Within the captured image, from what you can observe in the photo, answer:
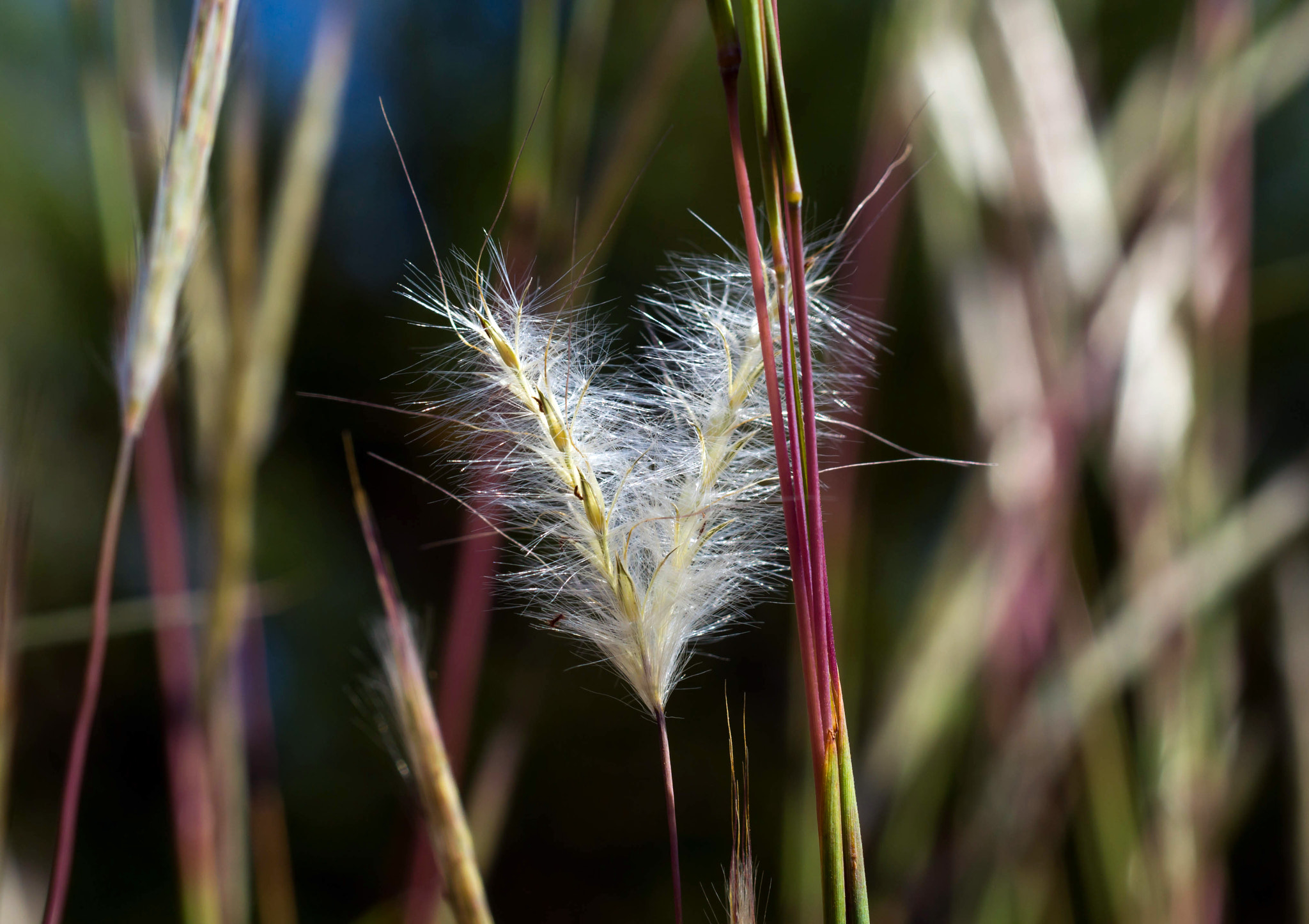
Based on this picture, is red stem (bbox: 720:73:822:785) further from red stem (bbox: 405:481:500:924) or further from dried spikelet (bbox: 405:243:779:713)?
red stem (bbox: 405:481:500:924)

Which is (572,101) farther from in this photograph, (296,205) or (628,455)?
(628,455)

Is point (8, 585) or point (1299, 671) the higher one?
point (8, 585)

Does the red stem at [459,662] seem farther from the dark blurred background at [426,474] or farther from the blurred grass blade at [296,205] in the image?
the dark blurred background at [426,474]

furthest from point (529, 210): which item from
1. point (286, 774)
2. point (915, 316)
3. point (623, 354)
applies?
point (286, 774)

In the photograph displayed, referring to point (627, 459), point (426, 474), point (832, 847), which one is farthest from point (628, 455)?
point (426, 474)

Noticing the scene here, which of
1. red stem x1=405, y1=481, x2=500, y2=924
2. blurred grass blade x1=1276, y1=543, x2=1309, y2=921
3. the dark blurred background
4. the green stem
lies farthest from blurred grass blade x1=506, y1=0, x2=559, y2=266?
the dark blurred background

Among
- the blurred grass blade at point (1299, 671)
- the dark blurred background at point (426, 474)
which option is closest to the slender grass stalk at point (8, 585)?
the blurred grass blade at point (1299, 671)
